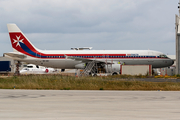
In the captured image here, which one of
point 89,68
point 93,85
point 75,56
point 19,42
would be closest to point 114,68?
point 89,68

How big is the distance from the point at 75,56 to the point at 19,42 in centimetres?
1075

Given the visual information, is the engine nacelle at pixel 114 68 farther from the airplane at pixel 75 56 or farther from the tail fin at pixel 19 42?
the tail fin at pixel 19 42

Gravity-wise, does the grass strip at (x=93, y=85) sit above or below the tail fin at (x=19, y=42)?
below

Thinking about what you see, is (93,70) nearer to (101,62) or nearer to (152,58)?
(101,62)

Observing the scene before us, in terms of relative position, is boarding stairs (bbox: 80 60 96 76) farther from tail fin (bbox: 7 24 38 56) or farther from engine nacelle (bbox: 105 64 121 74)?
tail fin (bbox: 7 24 38 56)

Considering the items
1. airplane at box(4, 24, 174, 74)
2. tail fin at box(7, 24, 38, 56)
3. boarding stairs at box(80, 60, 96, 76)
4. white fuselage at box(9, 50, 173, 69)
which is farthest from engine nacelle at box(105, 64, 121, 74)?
tail fin at box(7, 24, 38, 56)

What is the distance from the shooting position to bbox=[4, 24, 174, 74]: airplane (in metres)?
50.9

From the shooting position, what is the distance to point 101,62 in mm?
50750

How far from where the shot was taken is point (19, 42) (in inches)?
2083

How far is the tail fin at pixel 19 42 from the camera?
5281 centimetres

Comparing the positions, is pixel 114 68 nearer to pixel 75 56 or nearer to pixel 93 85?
pixel 75 56

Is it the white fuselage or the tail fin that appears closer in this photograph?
the white fuselage

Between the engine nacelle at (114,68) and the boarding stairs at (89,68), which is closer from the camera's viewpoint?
the engine nacelle at (114,68)

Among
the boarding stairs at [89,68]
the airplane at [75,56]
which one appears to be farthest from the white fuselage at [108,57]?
the boarding stairs at [89,68]
